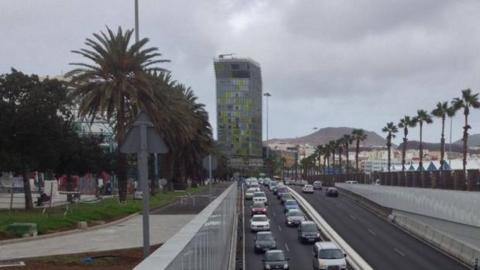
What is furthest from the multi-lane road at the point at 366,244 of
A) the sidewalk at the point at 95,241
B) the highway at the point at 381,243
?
the sidewalk at the point at 95,241

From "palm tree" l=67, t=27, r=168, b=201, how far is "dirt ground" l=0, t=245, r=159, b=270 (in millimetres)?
22101

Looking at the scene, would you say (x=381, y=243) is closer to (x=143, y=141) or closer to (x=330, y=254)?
(x=330, y=254)

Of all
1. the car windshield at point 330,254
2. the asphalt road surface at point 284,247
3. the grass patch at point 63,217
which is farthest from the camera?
the asphalt road surface at point 284,247

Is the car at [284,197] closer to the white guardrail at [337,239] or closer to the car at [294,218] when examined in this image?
the white guardrail at [337,239]

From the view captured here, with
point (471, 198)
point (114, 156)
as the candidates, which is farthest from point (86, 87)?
point (114, 156)

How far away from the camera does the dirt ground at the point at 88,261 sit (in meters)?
18.4

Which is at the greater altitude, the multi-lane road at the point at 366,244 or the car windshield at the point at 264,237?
the car windshield at the point at 264,237

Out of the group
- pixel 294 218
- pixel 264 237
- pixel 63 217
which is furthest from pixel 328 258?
pixel 294 218

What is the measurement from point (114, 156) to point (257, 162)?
121134 millimetres

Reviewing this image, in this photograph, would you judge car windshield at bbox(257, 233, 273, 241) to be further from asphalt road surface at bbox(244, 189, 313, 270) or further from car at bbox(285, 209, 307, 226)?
car at bbox(285, 209, 307, 226)

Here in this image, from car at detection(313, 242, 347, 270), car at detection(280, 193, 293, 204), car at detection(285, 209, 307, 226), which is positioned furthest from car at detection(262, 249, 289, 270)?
car at detection(280, 193, 293, 204)

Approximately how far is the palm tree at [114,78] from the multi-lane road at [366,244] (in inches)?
444

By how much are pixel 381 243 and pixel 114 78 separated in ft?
63.9

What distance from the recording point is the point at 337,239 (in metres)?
44.0
